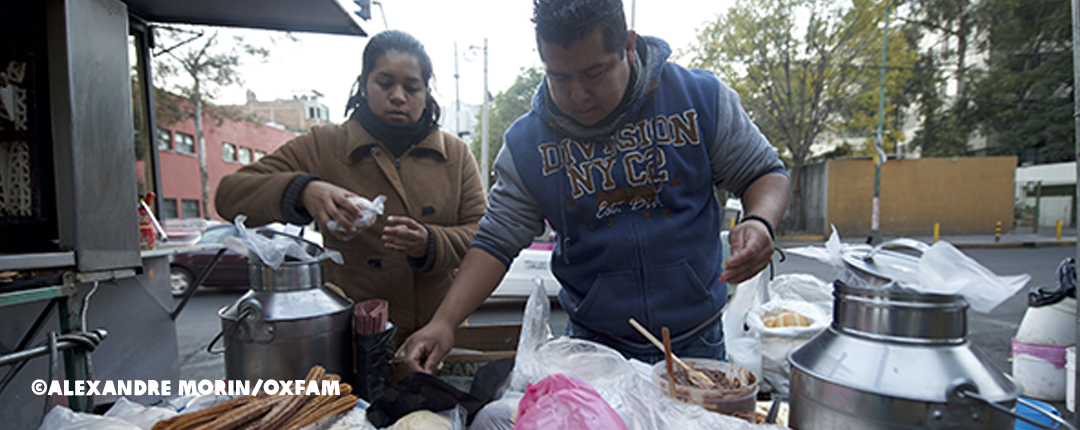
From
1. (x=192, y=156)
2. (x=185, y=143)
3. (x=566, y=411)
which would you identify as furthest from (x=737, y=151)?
(x=185, y=143)

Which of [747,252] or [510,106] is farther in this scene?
[510,106]

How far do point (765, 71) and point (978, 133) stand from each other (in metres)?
17.7

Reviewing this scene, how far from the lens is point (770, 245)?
1215 millimetres

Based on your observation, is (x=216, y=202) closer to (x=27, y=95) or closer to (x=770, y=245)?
(x=27, y=95)

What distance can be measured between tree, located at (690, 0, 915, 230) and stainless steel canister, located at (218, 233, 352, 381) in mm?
16677

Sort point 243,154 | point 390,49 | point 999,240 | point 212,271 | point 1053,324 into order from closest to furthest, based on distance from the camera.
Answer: point 390,49
point 1053,324
point 212,271
point 999,240
point 243,154

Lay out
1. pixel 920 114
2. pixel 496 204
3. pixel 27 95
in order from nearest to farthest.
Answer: pixel 496 204 < pixel 27 95 < pixel 920 114

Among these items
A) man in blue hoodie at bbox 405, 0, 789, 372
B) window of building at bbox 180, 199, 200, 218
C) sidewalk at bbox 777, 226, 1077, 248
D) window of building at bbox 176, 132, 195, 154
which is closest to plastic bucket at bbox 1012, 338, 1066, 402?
man in blue hoodie at bbox 405, 0, 789, 372

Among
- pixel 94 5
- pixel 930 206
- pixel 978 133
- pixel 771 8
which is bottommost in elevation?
pixel 930 206

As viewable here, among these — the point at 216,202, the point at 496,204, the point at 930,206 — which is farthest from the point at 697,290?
the point at 930,206

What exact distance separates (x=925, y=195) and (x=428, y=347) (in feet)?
71.7

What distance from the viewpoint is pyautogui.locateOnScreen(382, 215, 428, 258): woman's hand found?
5.54 feet

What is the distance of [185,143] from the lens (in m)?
21.0

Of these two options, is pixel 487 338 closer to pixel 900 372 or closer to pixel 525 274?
pixel 900 372
